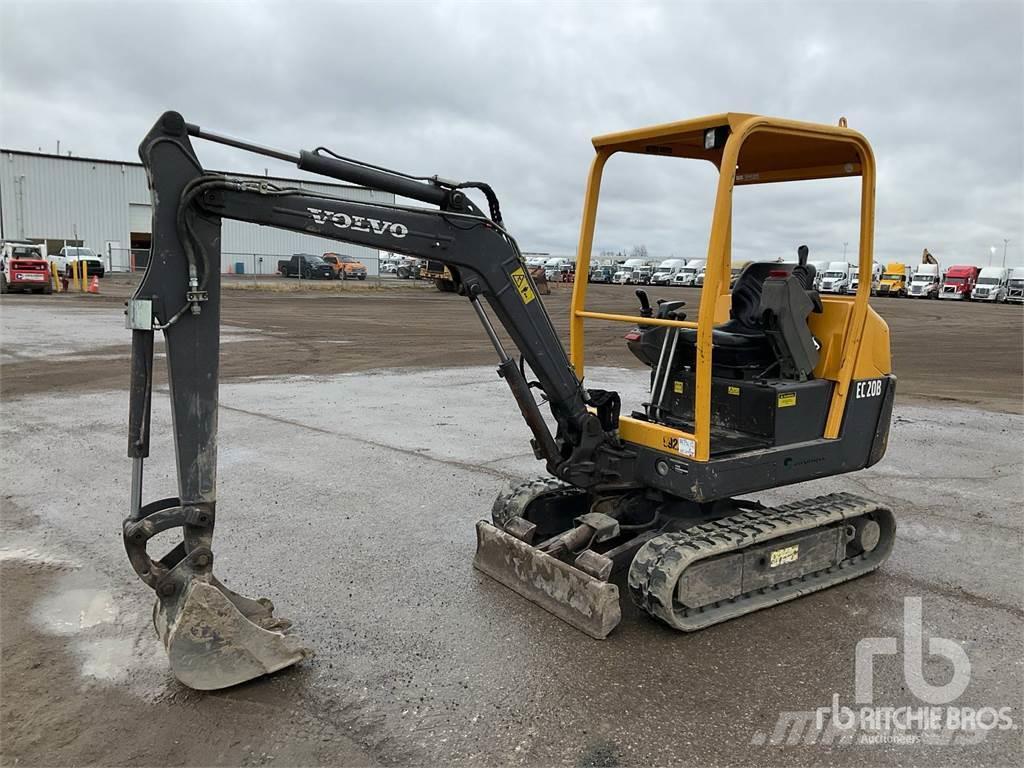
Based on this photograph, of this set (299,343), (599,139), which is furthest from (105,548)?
(299,343)

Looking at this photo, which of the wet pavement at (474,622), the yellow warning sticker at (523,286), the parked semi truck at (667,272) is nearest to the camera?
the wet pavement at (474,622)

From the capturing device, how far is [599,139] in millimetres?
5441

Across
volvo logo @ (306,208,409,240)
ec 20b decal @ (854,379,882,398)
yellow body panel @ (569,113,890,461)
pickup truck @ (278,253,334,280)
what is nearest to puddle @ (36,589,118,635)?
volvo logo @ (306,208,409,240)

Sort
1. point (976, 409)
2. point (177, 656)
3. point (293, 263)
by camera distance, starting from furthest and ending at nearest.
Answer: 1. point (293, 263)
2. point (976, 409)
3. point (177, 656)

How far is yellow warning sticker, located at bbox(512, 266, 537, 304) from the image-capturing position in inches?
183

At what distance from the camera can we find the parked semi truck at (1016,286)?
4894 cm

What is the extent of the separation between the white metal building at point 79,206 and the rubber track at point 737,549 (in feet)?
167

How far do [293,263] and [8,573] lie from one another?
48130mm

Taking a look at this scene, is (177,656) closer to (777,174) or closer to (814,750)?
(814,750)

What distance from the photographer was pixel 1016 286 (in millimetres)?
49219

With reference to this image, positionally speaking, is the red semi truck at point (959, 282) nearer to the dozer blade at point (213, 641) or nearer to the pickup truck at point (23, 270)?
the pickup truck at point (23, 270)

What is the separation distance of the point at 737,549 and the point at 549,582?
1117 mm

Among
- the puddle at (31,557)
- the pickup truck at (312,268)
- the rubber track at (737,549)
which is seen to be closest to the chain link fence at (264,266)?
the pickup truck at (312,268)

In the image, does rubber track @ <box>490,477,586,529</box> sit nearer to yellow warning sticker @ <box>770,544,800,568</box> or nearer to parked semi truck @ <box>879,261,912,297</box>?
yellow warning sticker @ <box>770,544,800,568</box>
